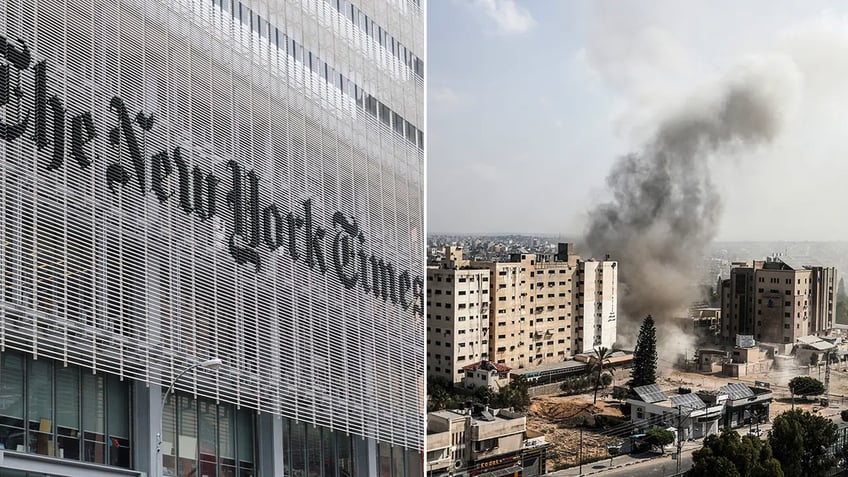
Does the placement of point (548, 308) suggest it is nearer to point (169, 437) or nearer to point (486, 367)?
point (486, 367)

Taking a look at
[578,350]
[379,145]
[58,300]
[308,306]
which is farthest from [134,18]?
[578,350]

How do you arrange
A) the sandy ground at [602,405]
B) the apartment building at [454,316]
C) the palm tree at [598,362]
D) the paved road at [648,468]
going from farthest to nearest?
Answer: the apartment building at [454,316] → the palm tree at [598,362] → the sandy ground at [602,405] → the paved road at [648,468]

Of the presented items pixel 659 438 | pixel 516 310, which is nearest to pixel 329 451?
pixel 659 438

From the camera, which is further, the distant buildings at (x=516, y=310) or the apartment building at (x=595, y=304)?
the apartment building at (x=595, y=304)

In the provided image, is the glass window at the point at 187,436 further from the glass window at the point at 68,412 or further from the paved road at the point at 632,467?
the paved road at the point at 632,467

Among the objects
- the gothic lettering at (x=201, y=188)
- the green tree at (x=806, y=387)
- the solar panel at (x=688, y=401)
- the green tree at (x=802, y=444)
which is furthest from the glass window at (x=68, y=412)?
the green tree at (x=806, y=387)

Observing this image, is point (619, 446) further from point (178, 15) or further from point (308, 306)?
point (178, 15)

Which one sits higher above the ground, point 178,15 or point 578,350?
point 178,15
